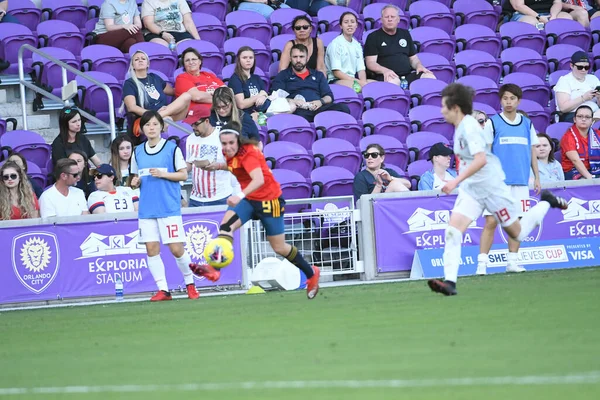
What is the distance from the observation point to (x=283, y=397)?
5.17 m

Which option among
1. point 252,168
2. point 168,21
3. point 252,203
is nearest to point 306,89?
point 168,21

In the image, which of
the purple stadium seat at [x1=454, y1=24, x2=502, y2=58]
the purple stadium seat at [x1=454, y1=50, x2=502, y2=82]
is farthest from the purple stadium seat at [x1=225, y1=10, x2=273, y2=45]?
the purple stadium seat at [x1=454, y1=24, x2=502, y2=58]

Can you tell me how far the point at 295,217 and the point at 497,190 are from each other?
4.42 m

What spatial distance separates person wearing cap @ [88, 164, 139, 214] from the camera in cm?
1383

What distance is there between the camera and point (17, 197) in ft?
44.4

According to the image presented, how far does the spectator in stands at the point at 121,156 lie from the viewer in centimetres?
1405

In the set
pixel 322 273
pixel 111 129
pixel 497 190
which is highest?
pixel 111 129

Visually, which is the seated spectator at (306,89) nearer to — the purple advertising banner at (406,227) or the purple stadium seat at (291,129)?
the purple stadium seat at (291,129)

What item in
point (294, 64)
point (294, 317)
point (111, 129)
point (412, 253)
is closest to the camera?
point (294, 317)

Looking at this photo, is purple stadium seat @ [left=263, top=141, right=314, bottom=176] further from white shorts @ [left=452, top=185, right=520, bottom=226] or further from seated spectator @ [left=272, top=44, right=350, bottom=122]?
white shorts @ [left=452, top=185, right=520, bottom=226]

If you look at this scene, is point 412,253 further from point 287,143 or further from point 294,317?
point 294,317

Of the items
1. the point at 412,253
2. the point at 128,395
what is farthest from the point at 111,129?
the point at 128,395

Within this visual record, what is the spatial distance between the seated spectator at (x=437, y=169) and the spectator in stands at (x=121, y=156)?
3.96m

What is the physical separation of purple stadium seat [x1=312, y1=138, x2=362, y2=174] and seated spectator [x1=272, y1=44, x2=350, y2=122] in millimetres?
897
